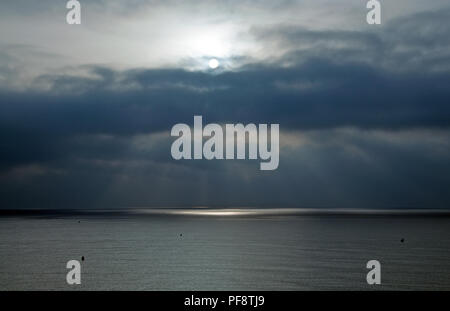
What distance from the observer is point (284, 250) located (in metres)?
97.1

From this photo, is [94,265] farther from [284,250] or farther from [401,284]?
[401,284]

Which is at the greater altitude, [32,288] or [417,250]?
[417,250]
